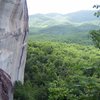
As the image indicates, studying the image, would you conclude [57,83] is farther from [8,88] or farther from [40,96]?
[8,88]

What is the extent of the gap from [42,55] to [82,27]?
14853 cm

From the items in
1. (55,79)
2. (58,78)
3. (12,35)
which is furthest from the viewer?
(55,79)

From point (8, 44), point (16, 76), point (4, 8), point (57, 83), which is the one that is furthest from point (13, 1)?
point (57, 83)

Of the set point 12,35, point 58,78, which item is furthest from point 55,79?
point 12,35

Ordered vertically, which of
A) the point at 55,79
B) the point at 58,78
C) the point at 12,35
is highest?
the point at 12,35

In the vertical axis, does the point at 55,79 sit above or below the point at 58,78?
below

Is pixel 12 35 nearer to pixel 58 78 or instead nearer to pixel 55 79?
pixel 58 78

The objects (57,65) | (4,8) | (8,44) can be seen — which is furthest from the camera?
(57,65)

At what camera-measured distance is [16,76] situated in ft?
99.8

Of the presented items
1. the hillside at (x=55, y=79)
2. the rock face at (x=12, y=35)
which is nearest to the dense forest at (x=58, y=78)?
the hillside at (x=55, y=79)

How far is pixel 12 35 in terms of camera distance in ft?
85.3

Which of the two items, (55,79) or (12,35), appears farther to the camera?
(55,79)

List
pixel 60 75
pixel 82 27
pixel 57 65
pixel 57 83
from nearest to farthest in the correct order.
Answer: pixel 57 83
pixel 60 75
pixel 57 65
pixel 82 27

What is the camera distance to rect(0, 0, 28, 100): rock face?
24109 mm
